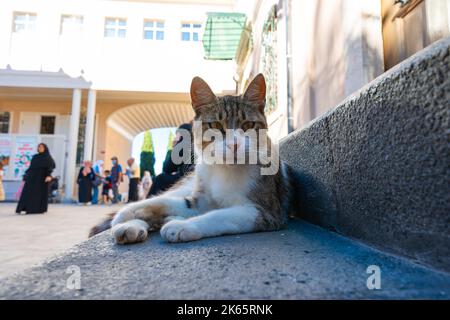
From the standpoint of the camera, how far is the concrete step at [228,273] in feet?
2.32

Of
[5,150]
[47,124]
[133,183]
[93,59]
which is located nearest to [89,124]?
[93,59]

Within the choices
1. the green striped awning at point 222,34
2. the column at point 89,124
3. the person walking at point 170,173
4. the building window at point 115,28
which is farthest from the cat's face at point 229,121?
the building window at point 115,28

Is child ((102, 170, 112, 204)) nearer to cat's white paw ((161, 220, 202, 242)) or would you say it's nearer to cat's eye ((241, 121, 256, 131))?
cat's eye ((241, 121, 256, 131))

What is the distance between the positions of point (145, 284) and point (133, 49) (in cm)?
1301

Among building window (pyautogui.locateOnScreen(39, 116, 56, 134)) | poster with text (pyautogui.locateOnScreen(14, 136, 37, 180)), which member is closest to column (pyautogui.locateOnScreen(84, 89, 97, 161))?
poster with text (pyautogui.locateOnScreen(14, 136, 37, 180))

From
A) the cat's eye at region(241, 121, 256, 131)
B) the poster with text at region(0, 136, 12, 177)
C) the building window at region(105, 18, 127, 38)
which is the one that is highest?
the building window at region(105, 18, 127, 38)

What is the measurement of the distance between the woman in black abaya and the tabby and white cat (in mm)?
6643

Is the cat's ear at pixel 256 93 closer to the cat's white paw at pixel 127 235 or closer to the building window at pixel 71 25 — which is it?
the cat's white paw at pixel 127 235

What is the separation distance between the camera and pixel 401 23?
2551 millimetres

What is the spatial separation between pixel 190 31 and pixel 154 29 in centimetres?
163

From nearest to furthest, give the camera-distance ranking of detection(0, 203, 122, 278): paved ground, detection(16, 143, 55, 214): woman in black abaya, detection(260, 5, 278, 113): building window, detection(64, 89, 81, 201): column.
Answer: detection(0, 203, 122, 278): paved ground
detection(260, 5, 278, 113): building window
detection(16, 143, 55, 214): woman in black abaya
detection(64, 89, 81, 201): column

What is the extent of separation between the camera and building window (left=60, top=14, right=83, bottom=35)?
40.6ft

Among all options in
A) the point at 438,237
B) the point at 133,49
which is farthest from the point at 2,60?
the point at 438,237

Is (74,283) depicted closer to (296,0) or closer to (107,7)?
(296,0)
